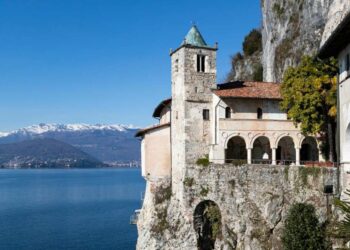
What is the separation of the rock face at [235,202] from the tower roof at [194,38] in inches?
420

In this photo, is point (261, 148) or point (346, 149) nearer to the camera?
point (346, 149)

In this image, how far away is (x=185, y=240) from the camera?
130 ft

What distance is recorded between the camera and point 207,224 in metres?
39.7

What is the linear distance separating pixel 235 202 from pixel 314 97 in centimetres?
969

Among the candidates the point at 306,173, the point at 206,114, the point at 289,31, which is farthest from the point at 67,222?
the point at 306,173

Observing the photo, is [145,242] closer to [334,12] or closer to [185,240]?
[185,240]

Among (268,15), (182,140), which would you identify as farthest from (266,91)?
(268,15)

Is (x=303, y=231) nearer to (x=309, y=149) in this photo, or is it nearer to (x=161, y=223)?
(x=309, y=149)

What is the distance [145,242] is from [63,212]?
56.9 metres

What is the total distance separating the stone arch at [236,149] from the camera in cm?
4262

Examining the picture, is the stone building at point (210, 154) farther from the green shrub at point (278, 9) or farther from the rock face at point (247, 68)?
the rock face at point (247, 68)

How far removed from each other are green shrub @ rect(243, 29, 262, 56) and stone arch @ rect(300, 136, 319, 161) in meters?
39.6

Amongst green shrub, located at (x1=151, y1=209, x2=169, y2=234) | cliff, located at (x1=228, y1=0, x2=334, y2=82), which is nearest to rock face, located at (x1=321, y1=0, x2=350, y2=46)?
cliff, located at (x1=228, y1=0, x2=334, y2=82)

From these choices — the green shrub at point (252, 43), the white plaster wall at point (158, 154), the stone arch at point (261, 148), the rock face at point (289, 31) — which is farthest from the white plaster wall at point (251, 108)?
the green shrub at point (252, 43)
